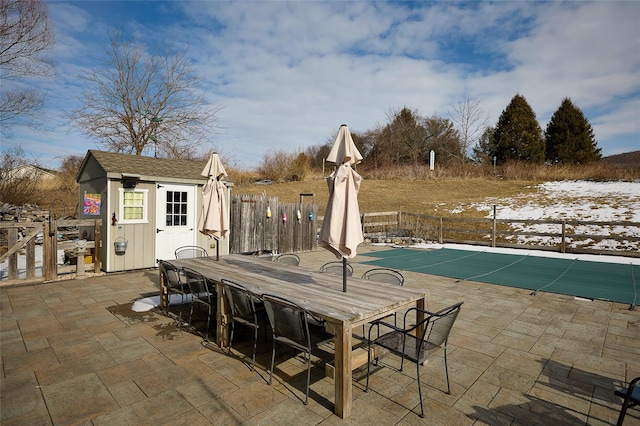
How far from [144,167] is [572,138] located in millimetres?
30045

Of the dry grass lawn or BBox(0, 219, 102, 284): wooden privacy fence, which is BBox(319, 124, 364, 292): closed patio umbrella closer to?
BBox(0, 219, 102, 284): wooden privacy fence

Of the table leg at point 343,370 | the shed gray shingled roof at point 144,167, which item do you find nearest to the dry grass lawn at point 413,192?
the shed gray shingled roof at point 144,167

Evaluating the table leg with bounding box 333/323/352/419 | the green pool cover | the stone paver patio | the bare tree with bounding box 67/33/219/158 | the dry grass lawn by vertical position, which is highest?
the bare tree with bounding box 67/33/219/158

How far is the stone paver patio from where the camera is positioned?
→ 2.58 meters

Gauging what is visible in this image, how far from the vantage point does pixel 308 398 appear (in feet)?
9.26

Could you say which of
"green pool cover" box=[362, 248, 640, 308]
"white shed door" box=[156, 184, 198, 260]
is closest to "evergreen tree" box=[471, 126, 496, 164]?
"green pool cover" box=[362, 248, 640, 308]

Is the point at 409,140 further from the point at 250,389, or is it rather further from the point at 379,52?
the point at 250,389

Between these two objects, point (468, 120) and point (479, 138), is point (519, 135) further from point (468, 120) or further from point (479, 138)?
point (468, 120)

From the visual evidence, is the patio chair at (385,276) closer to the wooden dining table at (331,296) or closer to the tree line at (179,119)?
the wooden dining table at (331,296)

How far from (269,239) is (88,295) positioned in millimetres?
5422

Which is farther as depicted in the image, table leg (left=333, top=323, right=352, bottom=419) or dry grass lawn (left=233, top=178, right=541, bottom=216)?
dry grass lawn (left=233, top=178, right=541, bottom=216)

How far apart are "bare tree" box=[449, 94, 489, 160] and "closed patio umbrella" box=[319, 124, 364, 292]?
28.2m

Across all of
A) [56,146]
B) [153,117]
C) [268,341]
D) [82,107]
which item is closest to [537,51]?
[268,341]

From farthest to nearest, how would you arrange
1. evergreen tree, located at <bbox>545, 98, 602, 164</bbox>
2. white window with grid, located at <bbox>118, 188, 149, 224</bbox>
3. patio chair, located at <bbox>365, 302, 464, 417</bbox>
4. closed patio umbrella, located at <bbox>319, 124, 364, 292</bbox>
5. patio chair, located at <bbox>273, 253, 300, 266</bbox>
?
evergreen tree, located at <bbox>545, 98, 602, 164</bbox> < white window with grid, located at <bbox>118, 188, 149, 224</bbox> < patio chair, located at <bbox>273, 253, 300, 266</bbox> < closed patio umbrella, located at <bbox>319, 124, 364, 292</bbox> < patio chair, located at <bbox>365, 302, 464, 417</bbox>
